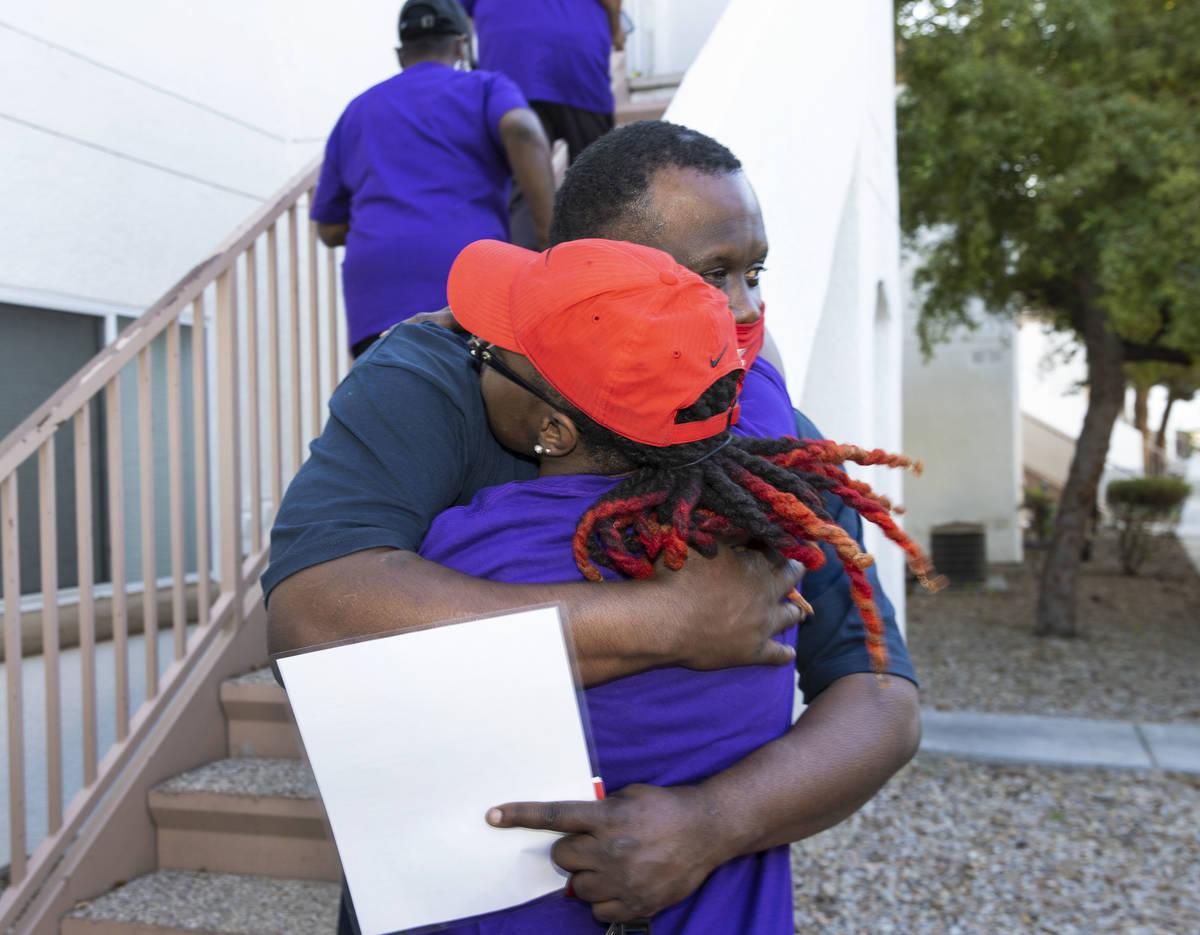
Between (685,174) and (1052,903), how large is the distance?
14.4ft

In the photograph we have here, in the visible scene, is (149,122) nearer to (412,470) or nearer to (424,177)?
(424,177)

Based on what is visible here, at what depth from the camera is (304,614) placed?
1.05 meters

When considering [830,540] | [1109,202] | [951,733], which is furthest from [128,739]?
[1109,202]

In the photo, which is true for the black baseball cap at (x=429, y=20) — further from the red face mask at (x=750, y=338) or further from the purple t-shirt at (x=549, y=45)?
the red face mask at (x=750, y=338)

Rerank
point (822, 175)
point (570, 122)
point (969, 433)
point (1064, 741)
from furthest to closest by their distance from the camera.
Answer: point (969, 433) → point (1064, 741) → point (822, 175) → point (570, 122)

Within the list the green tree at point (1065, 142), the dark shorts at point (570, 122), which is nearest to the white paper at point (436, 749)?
the dark shorts at point (570, 122)

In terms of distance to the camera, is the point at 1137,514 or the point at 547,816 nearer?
the point at 547,816

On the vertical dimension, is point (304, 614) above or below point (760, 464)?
below

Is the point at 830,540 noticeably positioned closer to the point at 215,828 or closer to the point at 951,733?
the point at 215,828

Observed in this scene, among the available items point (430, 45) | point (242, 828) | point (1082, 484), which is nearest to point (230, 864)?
point (242, 828)

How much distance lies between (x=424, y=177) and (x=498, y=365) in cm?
207

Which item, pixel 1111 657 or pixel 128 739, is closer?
pixel 128 739

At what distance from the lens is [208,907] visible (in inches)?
126

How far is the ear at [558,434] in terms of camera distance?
1.12 meters
